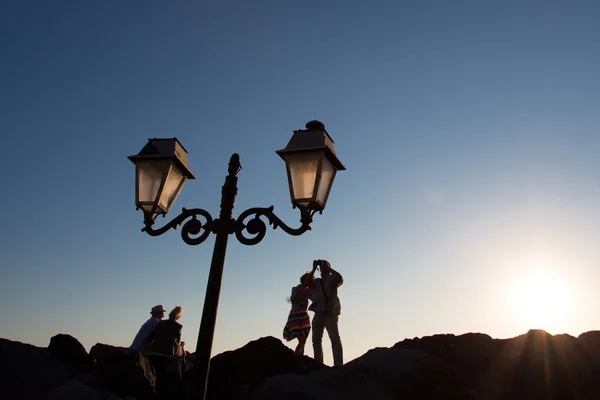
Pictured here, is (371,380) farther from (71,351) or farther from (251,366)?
(71,351)

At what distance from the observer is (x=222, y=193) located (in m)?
4.74

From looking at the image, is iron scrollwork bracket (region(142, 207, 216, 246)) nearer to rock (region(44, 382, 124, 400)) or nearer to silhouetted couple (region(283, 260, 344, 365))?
rock (region(44, 382, 124, 400))

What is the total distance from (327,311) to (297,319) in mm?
722

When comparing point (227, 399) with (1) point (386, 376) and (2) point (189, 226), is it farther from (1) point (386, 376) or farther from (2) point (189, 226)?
(2) point (189, 226)

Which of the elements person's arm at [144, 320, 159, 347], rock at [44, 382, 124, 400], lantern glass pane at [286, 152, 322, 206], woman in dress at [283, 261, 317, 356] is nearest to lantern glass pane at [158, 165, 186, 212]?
lantern glass pane at [286, 152, 322, 206]

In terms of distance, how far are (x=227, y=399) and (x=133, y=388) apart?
4.62 ft

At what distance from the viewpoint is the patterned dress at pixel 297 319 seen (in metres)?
9.23

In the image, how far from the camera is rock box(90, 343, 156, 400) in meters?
6.90

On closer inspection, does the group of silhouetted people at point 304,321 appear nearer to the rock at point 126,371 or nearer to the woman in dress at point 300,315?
the woman in dress at point 300,315


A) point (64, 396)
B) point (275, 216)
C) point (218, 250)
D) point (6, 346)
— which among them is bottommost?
point (64, 396)

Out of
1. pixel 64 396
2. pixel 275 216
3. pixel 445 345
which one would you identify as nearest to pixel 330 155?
pixel 275 216

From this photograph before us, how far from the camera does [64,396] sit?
6.19 metres

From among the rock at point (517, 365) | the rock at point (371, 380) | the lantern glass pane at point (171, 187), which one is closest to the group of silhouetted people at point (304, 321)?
the rock at point (371, 380)

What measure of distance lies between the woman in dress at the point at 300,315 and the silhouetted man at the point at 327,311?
0.20 m
